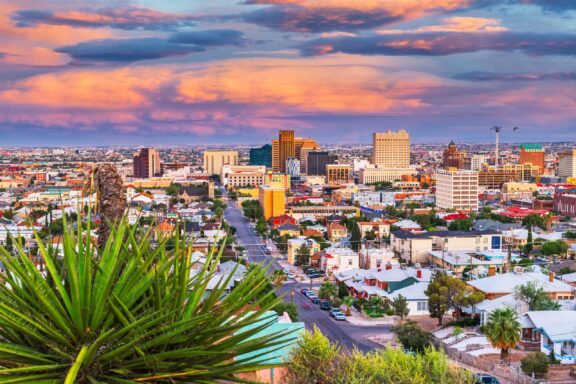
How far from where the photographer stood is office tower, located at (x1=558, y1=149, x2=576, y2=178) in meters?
134

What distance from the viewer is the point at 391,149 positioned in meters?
186

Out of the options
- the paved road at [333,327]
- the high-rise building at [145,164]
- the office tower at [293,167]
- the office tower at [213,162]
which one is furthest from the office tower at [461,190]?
the office tower at [213,162]

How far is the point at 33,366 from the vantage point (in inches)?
160

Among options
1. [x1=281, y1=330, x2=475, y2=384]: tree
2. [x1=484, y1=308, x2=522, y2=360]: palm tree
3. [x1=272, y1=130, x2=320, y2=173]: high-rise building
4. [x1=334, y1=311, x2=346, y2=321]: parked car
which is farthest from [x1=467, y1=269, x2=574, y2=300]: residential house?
[x1=272, y1=130, x2=320, y2=173]: high-rise building

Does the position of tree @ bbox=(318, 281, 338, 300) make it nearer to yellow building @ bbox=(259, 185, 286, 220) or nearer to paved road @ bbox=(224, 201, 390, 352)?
paved road @ bbox=(224, 201, 390, 352)

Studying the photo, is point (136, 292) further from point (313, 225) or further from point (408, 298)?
point (313, 225)

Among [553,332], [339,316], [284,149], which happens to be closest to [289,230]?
[339,316]

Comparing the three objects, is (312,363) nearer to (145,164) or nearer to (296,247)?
(296,247)

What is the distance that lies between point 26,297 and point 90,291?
1.41ft

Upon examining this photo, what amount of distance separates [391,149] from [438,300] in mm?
159872

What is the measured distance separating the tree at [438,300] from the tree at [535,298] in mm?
2643

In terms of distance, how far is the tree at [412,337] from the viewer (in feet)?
73.7

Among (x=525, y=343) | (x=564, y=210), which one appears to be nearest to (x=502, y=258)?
(x=525, y=343)

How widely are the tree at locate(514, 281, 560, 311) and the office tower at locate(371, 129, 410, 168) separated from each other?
157m
